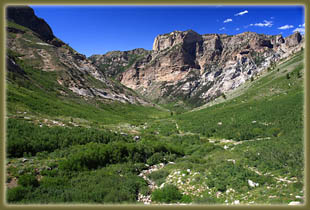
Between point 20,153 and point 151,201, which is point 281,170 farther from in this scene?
point 20,153

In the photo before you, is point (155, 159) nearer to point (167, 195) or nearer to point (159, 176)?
point (159, 176)

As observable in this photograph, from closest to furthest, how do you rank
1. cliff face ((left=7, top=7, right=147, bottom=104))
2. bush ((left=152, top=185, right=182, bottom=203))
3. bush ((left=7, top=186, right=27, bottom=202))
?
bush ((left=7, top=186, right=27, bottom=202)) → bush ((left=152, top=185, right=182, bottom=203)) → cliff face ((left=7, top=7, right=147, bottom=104))

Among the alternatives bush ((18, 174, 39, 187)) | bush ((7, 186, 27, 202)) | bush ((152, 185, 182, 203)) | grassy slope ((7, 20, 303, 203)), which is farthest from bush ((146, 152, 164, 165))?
bush ((7, 186, 27, 202))

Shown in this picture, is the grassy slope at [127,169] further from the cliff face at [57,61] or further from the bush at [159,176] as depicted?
the cliff face at [57,61]

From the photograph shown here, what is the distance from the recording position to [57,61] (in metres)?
85.3

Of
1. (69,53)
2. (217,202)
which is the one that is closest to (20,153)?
(217,202)

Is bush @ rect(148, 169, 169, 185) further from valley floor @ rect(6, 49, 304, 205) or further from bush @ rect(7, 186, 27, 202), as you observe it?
bush @ rect(7, 186, 27, 202)

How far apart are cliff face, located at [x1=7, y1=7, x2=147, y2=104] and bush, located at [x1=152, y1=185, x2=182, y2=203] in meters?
66.3

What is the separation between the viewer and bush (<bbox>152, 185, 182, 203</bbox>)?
31.8 feet

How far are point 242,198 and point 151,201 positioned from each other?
15.4 ft

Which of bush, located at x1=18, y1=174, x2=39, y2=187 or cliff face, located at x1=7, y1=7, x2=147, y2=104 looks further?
cliff face, located at x1=7, y1=7, x2=147, y2=104

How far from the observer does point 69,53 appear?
333 ft

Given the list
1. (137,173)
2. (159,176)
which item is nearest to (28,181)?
(137,173)

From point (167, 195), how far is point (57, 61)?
92.8 metres
